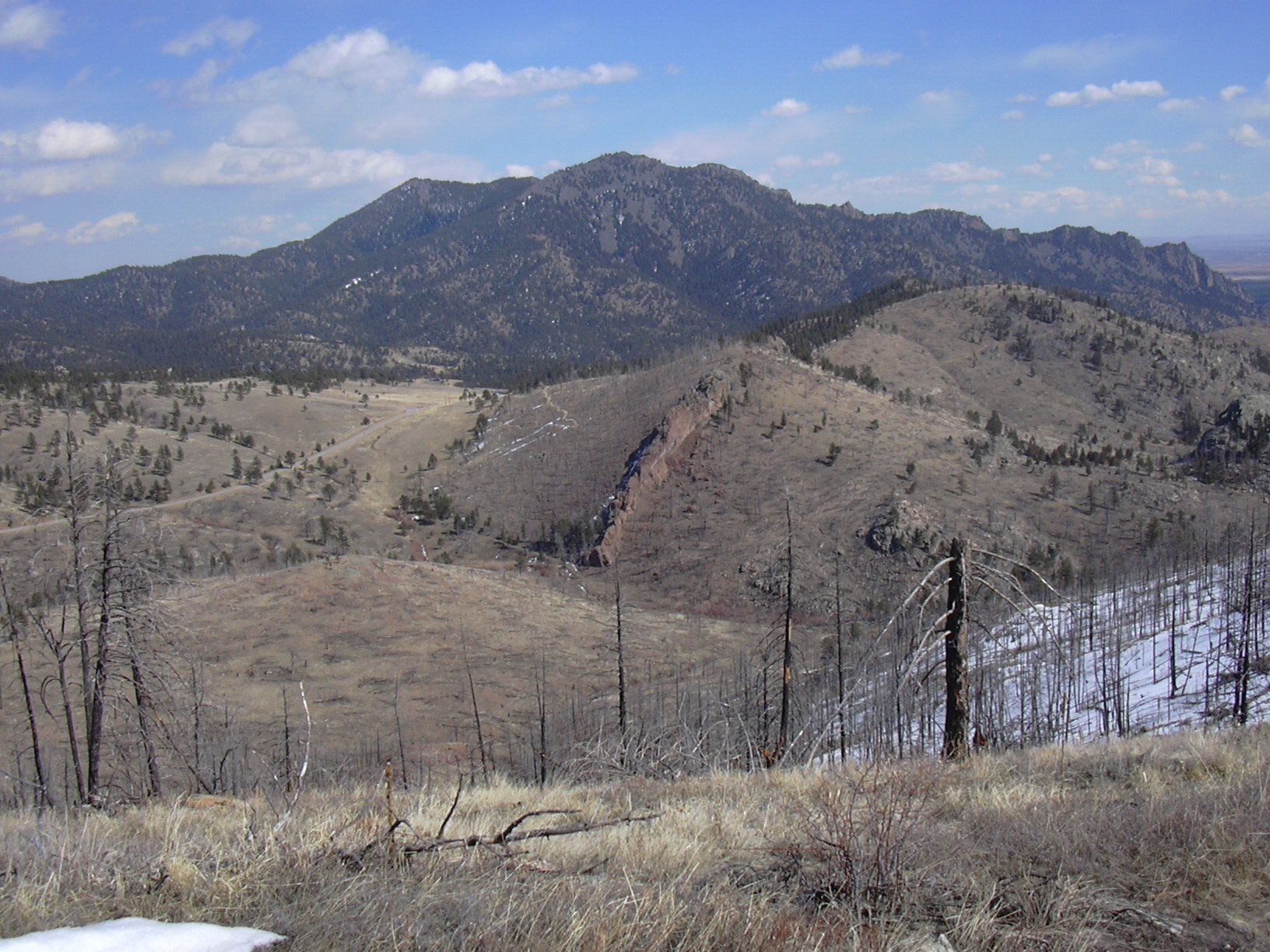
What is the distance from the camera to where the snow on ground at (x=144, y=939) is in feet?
10.2

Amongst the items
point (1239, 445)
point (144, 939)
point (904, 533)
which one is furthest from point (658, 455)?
point (144, 939)

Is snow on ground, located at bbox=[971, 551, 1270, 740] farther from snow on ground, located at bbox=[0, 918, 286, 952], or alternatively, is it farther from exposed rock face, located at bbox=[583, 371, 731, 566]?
snow on ground, located at bbox=[0, 918, 286, 952]

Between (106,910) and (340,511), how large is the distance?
Result: 7437cm

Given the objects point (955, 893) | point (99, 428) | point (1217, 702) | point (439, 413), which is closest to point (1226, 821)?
point (955, 893)

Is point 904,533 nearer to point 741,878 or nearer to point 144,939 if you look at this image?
point 741,878

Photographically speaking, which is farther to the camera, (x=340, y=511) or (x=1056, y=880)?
(x=340, y=511)

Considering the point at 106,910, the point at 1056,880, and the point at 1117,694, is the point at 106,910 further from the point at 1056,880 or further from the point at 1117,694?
the point at 1117,694

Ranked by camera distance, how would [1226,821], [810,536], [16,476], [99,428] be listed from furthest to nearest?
1. [99,428]
2. [16,476]
3. [810,536]
4. [1226,821]

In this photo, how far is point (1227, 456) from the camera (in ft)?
244

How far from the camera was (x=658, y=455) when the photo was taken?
2721 inches

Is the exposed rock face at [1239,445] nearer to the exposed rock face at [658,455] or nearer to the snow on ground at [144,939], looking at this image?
the exposed rock face at [658,455]

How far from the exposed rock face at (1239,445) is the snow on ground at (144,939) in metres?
81.6

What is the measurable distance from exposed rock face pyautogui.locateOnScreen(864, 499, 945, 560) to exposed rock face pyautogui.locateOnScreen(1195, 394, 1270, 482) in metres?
31.1

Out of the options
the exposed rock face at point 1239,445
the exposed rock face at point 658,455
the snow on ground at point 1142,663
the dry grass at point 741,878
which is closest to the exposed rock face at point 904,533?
the snow on ground at point 1142,663
